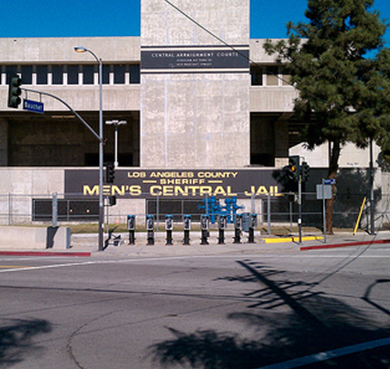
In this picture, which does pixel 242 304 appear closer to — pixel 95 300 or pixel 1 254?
pixel 95 300

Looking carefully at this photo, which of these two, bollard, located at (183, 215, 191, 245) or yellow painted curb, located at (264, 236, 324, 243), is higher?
bollard, located at (183, 215, 191, 245)

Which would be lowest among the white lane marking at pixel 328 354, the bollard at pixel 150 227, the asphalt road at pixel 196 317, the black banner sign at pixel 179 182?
the asphalt road at pixel 196 317

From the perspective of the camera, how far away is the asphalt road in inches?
237

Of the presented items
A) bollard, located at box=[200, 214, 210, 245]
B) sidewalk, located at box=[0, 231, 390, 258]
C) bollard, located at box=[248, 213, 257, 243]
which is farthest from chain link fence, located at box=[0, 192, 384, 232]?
bollard, located at box=[200, 214, 210, 245]

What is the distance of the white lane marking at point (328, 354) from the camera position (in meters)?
5.66

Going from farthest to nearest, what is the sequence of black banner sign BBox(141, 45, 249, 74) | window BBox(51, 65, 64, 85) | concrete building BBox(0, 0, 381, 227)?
window BBox(51, 65, 64, 85) → black banner sign BBox(141, 45, 249, 74) → concrete building BBox(0, 0, 381, 227)

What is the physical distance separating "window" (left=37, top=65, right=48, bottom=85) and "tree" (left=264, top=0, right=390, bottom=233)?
20734 millimetres

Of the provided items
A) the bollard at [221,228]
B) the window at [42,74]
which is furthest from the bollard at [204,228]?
the window at [42,74]

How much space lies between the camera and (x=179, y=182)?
32.5 meters

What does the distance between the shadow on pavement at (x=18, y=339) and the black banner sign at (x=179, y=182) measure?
24221 mm

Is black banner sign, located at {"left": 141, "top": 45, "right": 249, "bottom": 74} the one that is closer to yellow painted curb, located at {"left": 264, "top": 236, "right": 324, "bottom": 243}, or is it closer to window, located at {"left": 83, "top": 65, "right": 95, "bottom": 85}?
window, located at {"left": 83, "top": 65, "right": 95, "bottom": 85}

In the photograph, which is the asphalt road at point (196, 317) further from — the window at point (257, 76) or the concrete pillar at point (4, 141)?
the concrete pillar at point (4, 141)

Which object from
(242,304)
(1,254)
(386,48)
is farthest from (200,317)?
(386,48)

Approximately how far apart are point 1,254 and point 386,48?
913 inches
